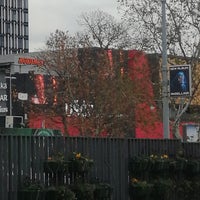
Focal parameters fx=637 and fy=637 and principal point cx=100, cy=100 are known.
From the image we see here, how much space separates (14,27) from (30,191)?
14359 centimetres

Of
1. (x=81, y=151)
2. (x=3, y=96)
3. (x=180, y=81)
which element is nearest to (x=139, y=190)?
(x=81, y=151)

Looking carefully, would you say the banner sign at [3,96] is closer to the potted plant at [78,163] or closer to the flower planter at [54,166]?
the potted plant at [78,163]

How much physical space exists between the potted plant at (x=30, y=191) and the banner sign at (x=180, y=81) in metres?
11.3

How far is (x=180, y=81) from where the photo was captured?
22.9m

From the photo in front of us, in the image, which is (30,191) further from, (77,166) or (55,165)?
(77,166)

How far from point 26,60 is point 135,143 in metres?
40.2

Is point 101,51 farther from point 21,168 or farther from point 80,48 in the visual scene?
point 21,168

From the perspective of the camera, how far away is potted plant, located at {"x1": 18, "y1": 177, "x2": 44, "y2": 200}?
1200 centimetres

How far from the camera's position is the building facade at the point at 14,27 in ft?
489

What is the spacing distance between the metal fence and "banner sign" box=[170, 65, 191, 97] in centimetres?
503

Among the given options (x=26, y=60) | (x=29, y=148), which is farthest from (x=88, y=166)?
(x=26, y=60)

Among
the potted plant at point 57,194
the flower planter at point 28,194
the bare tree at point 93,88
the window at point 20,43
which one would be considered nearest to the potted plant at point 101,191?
the potted plant at point 57,194

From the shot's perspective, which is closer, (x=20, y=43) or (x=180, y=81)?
(x=180, y=81)

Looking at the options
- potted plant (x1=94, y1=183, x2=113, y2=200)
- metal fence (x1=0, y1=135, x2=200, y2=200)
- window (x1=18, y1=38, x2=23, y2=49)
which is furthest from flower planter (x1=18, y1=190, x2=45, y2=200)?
window (x1=18, y1=38, x2=23, y2=49)
